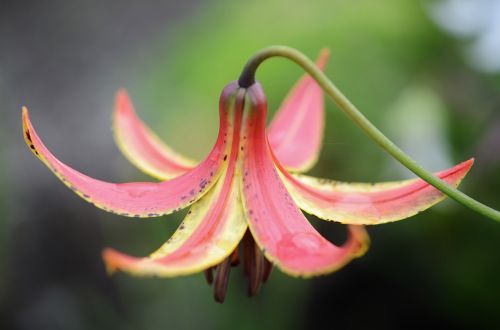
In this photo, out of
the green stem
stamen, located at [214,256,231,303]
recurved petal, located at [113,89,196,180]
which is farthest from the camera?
recurved petal, located at [113,89,196,180]

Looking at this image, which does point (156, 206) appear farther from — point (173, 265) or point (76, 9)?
point (76, 9)

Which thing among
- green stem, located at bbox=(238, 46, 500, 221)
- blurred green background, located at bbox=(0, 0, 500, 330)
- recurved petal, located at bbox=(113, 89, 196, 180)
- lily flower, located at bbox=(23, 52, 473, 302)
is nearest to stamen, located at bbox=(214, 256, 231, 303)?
lily flower, located at bbox=(23, 52, 473, 302)

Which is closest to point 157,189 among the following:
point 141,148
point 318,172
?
point 141,148

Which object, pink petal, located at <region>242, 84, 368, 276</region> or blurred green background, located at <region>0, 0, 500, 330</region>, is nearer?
pink petal, located at <region>242, 84, 368, 276</region>

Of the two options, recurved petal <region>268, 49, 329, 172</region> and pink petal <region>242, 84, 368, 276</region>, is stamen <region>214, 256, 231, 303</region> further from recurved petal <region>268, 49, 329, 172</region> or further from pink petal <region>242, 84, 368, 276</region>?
recurved petal <region>268, 49, 329, 172</region>

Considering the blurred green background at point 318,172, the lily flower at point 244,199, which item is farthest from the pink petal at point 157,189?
the blurred green background at point 318,172

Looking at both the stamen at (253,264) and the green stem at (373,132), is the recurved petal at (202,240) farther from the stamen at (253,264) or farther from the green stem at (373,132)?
the green stem at (373,132)
